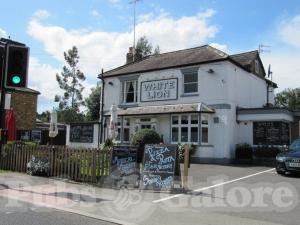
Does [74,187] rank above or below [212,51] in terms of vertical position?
below

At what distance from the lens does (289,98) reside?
2344 inches

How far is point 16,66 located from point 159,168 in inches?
202

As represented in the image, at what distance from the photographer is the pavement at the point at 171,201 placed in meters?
7.77

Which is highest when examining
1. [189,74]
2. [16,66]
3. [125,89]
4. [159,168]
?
[189,74]

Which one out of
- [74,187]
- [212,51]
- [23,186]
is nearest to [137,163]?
[74,187]

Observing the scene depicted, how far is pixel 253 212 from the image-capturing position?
27.4 ft

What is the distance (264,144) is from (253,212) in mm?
14450

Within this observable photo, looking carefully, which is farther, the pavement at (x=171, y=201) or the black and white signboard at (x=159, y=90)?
the black and white signboard at (x=159, y=90)

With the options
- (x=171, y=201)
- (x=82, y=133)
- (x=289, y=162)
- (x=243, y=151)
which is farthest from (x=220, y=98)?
(x=171, y=201)

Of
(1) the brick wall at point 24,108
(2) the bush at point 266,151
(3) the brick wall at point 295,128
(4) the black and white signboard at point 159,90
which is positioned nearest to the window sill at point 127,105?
(4) the black and white signboard at point 159,90

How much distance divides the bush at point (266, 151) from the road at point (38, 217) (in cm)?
1564

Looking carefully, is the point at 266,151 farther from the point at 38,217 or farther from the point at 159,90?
the point at 38,217

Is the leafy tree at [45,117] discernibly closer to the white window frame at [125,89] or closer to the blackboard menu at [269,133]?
the white window frame at [125,89]

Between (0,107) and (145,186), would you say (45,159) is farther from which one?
(145,186)
